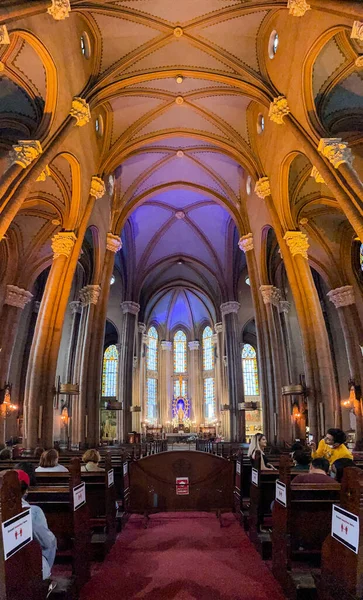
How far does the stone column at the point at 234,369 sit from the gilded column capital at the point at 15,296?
44.9 feet

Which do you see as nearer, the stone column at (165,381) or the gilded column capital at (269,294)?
the gilded column capital at (269,294)

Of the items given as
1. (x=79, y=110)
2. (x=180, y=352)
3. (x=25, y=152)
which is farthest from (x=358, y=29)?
(x=180, y=352)

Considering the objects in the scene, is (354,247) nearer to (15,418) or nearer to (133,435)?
(133,435)

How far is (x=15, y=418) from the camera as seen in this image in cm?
2105

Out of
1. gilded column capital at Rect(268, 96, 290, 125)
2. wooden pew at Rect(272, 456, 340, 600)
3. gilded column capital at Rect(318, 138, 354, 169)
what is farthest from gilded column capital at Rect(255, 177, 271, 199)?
wooden pew at Rect(272, 456, 340, 600)

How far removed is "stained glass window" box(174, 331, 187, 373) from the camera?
38906 mm

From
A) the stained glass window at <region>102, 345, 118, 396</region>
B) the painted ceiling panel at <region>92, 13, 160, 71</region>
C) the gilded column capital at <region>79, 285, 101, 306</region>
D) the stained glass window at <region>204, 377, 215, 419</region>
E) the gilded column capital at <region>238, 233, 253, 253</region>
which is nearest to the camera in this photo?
the painted ceiling panel at <region>92, 13, 160, 71</region>

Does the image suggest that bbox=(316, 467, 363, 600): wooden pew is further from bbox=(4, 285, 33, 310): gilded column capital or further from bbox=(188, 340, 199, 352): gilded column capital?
bbox=(188, 340, 199, 352): gilded column capital

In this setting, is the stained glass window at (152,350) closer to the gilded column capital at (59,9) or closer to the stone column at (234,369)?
the stone column at (234,369)

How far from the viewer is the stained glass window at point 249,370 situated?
3297cm

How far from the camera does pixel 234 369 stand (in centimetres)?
2591

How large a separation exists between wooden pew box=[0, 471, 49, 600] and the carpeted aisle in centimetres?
164

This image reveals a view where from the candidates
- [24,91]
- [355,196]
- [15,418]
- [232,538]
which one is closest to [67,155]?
[24,91]

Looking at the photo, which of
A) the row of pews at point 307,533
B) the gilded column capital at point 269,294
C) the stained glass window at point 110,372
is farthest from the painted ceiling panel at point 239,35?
the stained glass window at point 110,372
